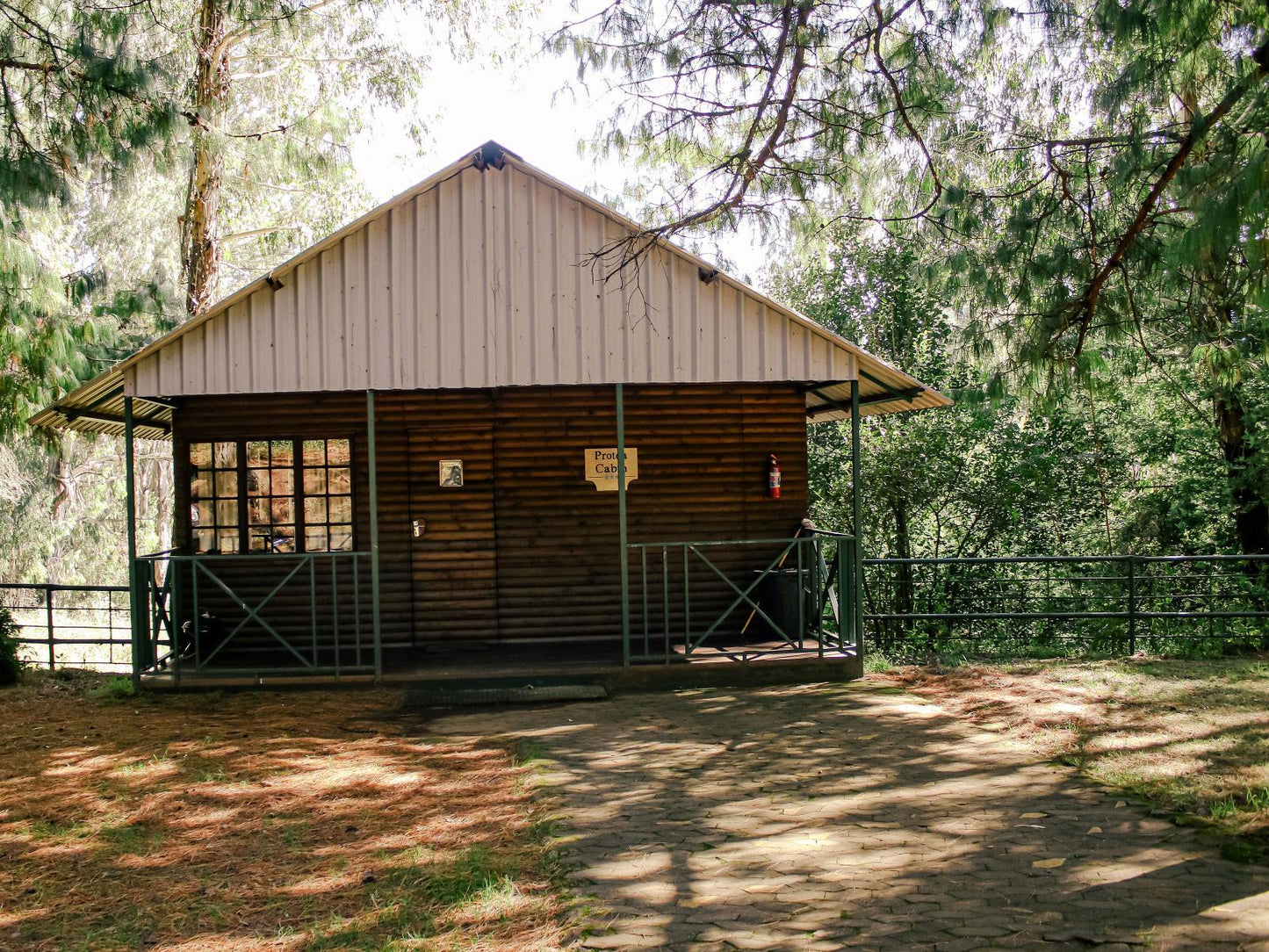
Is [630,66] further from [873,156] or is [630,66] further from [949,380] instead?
[949,380]

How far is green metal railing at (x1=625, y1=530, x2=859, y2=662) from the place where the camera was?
993 cm

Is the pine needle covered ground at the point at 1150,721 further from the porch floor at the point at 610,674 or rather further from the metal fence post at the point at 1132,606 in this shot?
the porch floor at the point at 610,674

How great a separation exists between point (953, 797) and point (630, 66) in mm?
5316

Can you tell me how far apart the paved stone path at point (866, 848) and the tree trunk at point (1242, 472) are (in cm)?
862

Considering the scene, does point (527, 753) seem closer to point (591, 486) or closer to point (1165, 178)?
point (591, 486)

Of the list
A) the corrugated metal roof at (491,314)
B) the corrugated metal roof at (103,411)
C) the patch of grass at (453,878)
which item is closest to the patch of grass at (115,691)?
the corrugated metal roof at (103,411)

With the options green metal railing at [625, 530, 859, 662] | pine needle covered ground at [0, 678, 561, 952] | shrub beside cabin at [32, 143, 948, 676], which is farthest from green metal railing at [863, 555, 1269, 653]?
pine needle covered ground at [0, 678, 561, 952]

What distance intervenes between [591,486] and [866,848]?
6.63 meters

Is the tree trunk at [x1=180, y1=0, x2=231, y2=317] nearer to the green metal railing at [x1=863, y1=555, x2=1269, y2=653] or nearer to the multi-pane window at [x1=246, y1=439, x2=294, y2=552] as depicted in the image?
the multi-pane window at [x1=246, y1=439, x2=294, y2=552]

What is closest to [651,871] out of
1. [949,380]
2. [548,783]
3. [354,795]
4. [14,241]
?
[548,783]

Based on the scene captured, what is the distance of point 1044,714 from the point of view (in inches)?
313

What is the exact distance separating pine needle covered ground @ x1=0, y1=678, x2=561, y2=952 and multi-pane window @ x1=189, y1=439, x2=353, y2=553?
2676mm

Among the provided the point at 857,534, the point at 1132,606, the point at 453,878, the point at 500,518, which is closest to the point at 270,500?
the point at 500,518

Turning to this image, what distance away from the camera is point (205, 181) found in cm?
1485
